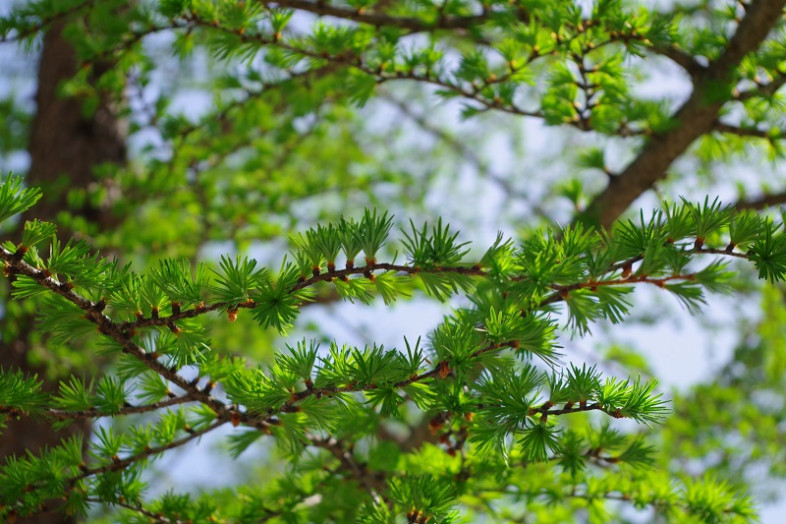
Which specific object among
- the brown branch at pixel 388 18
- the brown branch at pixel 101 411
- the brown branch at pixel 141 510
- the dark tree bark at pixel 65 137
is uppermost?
the dark tree bark at pixel 65 137

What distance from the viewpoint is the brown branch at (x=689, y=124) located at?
1385mm

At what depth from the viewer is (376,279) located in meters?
0.84

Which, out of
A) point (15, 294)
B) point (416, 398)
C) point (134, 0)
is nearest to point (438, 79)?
point (416, 398)

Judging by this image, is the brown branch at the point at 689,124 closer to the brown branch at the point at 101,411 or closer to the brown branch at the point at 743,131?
the brown branch at the point at 743,131

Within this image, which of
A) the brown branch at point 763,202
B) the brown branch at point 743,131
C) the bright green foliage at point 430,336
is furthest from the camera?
the brown branch at point 763,202

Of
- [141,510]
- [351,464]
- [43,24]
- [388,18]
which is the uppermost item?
[388,18]

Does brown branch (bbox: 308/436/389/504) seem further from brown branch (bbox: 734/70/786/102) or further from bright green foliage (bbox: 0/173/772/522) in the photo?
brown branch (bbox: 734/70/786/102)

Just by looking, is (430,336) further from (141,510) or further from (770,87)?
(770,87)

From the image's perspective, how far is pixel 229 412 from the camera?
938 mm

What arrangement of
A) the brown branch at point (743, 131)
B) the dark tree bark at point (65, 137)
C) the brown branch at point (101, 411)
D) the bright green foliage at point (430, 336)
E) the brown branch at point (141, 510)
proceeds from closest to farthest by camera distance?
the bright green foliage at point (430, 336) < the brown branch at point (101, 411) < the brown branch at point (141, 510) < the brown branch at point (743, 131) < the dark tree bark at point (65, 137)

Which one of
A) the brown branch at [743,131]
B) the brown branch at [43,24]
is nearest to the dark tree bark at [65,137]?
the brown branch at [43,24]

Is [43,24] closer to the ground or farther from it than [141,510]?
farther from it

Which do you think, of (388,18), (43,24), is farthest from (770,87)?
(43,24)

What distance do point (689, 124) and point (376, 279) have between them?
Result: 0.96 metres
